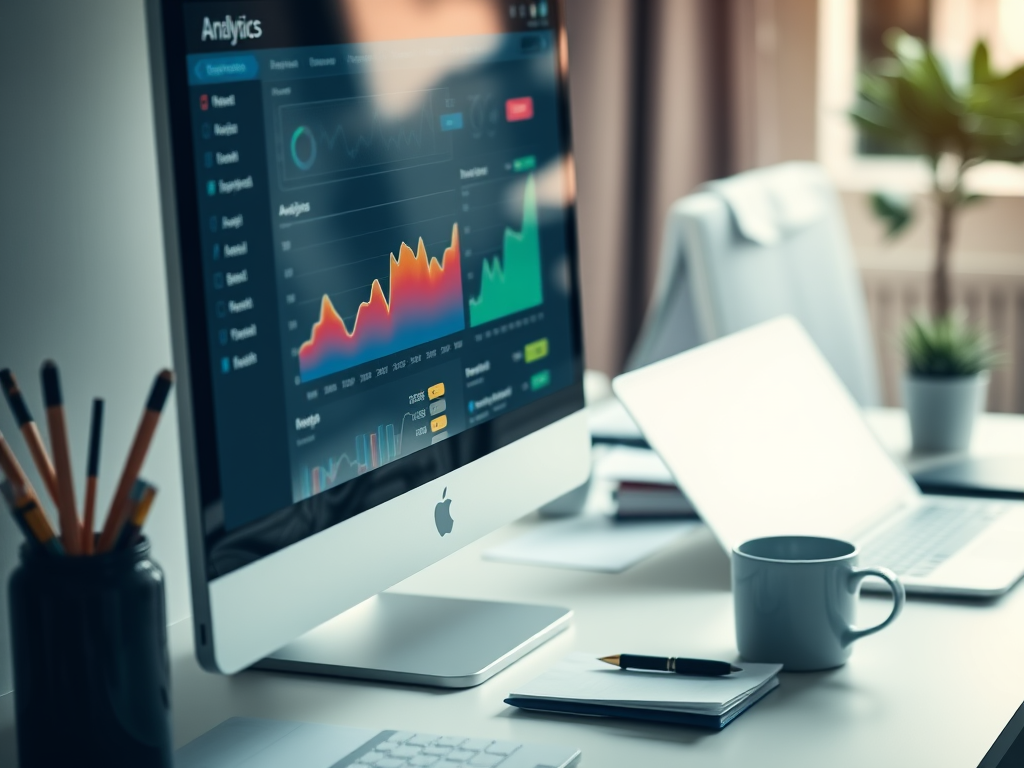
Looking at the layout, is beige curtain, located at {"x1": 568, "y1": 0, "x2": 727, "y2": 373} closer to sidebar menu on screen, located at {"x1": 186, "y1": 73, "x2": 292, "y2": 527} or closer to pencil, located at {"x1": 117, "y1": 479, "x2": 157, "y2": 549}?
sidebar menu on screen, located at {"x1": 186, "y1": 73, "x2": 292, "y2": 527}

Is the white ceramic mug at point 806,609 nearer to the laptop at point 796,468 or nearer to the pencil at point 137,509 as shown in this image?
the laptop at point 796,468

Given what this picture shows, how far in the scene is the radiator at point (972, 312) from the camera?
2.98m

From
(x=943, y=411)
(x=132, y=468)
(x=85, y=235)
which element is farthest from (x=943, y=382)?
(x=132, y=468)

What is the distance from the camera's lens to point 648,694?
945mm

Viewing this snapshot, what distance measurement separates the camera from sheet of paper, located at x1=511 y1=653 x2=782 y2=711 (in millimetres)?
931

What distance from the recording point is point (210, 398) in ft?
2.74

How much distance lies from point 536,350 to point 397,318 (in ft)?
0.75

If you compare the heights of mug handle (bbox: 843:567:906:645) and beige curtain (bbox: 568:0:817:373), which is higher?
beige curtain (bbox: 568:0:817:373)

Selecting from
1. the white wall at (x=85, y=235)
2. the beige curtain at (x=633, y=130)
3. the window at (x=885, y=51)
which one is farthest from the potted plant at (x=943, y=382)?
the window at (x=885, y=51)

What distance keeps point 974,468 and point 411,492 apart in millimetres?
813

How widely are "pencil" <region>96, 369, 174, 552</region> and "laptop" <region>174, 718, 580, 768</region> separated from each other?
0.15 metres

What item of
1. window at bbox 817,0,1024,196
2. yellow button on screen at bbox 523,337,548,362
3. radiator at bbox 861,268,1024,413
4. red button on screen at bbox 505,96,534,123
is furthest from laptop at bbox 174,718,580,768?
window at bbox 817,0,1024,196

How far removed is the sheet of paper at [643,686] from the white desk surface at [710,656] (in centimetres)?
2

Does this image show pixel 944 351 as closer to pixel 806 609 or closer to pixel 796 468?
pixel 796 468
